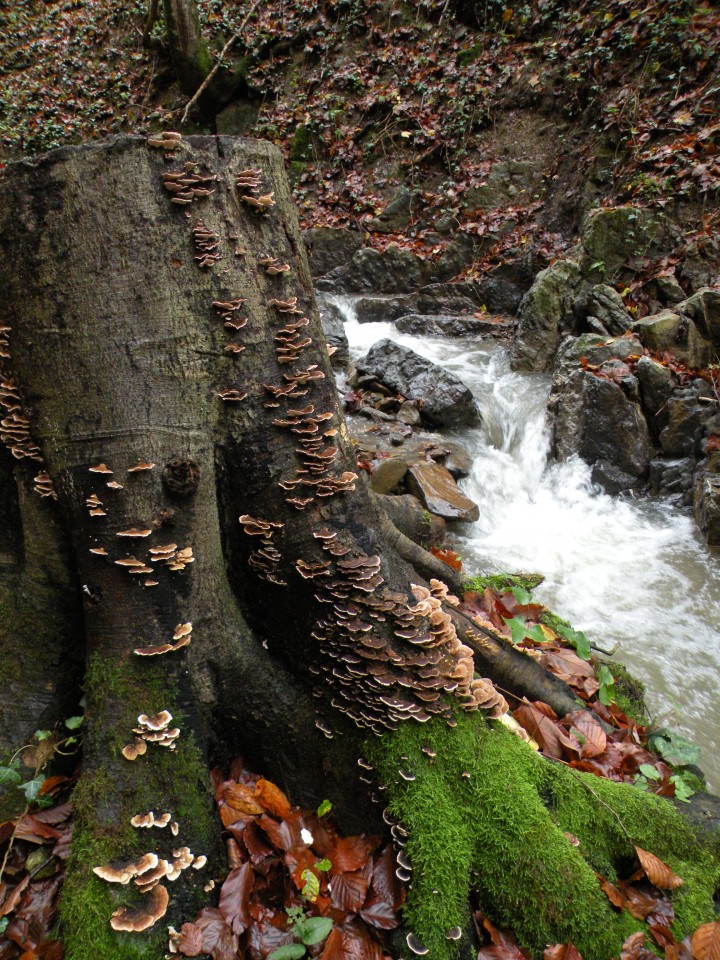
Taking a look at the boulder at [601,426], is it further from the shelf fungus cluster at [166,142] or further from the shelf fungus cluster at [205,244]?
the shelf fungus cluster at [166,142]

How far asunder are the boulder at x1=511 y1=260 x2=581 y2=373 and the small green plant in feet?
30.9

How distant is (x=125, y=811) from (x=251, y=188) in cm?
241

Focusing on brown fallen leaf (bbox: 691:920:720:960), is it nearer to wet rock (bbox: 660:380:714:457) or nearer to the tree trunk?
the tree trunk

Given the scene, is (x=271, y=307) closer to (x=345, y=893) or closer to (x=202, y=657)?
(x=202, y=657)

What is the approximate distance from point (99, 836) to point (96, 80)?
24216 millimetres

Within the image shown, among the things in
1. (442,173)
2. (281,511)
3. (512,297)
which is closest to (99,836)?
(281,511)

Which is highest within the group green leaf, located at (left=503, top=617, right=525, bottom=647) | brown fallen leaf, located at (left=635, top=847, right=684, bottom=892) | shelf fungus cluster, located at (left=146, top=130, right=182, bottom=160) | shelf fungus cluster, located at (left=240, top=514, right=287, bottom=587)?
shelf fungus cluster, located at (left=146, top=130, right=182, bottom=160)

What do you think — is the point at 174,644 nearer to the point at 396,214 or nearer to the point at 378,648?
the point at 378,648

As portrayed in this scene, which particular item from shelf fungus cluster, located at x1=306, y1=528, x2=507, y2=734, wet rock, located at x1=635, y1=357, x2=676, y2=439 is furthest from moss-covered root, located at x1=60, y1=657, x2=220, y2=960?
wet rock, located at x1=635, y1=357, x2=676, y2=439

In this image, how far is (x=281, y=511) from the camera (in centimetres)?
228

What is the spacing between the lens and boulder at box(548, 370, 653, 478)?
7.56 metres

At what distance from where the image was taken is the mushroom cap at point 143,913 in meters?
1.86

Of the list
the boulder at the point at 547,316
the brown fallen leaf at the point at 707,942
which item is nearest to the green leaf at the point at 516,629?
the brown fallen leaf at the point at 707,942

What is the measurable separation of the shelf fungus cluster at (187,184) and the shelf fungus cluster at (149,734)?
6.44 feet
